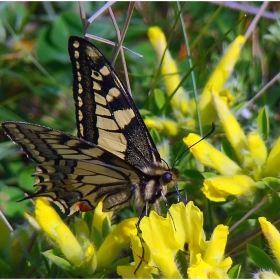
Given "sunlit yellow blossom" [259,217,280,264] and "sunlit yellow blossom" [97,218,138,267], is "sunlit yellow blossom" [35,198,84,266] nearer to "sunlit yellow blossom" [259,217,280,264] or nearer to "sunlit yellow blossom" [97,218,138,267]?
"sunlit yellow blossom" [97,218,138,267]

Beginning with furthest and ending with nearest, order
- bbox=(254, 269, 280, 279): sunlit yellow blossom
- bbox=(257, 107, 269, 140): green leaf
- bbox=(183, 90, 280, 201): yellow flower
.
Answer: bbox=(257, 107, 269, 140): green leaf, bbox=(183, 90, 280, 201): yellow flower, bbox=(254, 269, 280, 279): sunlit yellow blossom

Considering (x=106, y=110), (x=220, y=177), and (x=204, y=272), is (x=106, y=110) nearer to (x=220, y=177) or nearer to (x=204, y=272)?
(x=220, y=177)

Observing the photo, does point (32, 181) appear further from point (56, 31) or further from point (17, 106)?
point (56, 31)

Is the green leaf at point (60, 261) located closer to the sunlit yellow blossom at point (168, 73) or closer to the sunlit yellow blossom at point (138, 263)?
the sunlit yellow blossom at point (138, 263)

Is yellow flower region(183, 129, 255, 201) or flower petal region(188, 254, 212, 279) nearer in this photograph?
flower petal region(188, 254, 212, 279)

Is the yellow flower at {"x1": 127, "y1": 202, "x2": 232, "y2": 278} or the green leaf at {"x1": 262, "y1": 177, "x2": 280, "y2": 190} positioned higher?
the green leaf at {"x1": 262, "y1": 177, "x2": 280, "y2": 190}

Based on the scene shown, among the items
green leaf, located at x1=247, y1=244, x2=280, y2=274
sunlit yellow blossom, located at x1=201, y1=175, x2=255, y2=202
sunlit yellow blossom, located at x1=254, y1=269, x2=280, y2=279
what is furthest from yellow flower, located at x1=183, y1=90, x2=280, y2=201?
sunlit yellow blossom, located at x1=254, y1=269, x2=280, y2=279

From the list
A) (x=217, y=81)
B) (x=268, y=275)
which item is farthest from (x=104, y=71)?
(x=268, y=275)

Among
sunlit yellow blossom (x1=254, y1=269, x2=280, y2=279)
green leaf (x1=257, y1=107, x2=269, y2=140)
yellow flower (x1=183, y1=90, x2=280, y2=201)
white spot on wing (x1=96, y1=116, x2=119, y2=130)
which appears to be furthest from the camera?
green leaf (x1=257, y1=107, x2=269, y2=140)

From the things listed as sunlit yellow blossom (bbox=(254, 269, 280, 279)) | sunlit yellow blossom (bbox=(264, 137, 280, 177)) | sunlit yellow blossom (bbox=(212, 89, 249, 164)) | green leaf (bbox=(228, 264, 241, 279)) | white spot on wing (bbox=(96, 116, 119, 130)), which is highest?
white spot on wing (bbox=(96, 116, 119, 130))
